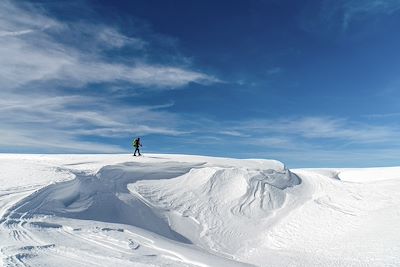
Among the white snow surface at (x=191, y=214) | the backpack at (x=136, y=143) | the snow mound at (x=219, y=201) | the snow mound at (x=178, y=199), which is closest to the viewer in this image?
the white snow surface at (x=191, y=214)

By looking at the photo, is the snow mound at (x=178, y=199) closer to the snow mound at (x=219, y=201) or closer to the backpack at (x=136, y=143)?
the snow mound at (x=219, y=201)

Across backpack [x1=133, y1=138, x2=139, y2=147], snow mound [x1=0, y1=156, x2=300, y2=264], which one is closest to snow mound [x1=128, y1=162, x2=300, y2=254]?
snow mound [x1=0, y1=156, x2=300, y2=264]

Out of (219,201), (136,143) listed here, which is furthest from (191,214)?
(136,143)

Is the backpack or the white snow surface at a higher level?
the backpack

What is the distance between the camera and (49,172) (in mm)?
15477

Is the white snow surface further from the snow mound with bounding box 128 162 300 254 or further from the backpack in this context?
the backpack

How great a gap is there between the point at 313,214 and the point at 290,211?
1093 millimetres

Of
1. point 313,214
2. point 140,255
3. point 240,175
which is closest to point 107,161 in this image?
point 240,175

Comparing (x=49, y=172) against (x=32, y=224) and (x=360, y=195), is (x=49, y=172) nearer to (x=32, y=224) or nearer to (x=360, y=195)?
(x=32, y=224)

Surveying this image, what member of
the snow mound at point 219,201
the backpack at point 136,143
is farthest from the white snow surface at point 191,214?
the backpack at point 136,143

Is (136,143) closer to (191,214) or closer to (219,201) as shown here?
(219,201)

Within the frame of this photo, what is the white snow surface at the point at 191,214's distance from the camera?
844 centimetres

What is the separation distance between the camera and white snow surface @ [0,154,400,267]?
8.44 metres

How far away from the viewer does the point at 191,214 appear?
627 inches
